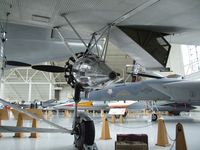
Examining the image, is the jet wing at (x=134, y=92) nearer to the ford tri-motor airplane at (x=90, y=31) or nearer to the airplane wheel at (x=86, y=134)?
the ford tri-motor airplane at (x=90, y=31)

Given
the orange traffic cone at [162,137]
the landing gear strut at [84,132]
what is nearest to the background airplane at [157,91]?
the orange traffic cone at [162,137]

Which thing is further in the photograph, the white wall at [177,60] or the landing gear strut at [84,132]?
the white wall at [177,60]

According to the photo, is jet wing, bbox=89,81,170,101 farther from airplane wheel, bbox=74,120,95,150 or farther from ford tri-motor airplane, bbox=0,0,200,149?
airplane wheel, bbox=74,120,95,150

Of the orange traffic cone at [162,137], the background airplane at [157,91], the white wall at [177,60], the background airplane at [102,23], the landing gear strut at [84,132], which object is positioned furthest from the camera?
the white wall at [177,60]

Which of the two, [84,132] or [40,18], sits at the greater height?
[40,18]

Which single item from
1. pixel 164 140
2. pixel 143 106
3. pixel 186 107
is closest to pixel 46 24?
pixel 164 140

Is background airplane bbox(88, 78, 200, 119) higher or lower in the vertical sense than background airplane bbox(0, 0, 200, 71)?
lower

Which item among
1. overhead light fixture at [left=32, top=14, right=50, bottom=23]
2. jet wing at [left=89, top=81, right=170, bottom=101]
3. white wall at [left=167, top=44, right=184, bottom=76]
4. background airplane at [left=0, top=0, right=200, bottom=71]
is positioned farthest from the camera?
white wall at [left=167, top=44, right=184, bottom=76]

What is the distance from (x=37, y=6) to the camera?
144 inches

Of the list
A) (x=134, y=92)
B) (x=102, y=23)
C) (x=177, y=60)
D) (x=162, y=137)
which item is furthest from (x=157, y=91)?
(x=177, y=60)

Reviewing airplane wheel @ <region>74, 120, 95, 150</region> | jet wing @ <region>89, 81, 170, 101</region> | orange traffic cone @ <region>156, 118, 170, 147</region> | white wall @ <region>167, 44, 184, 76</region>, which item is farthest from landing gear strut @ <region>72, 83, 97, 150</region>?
white wall @ <region>167, 44, 184, 76</region>

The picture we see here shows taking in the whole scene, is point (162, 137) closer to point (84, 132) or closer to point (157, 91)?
point (84, 132)

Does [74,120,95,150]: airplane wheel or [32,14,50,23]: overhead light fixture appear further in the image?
[74,120,95,150]: airplane wheel

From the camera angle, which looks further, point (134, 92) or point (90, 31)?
point (134, 92)
